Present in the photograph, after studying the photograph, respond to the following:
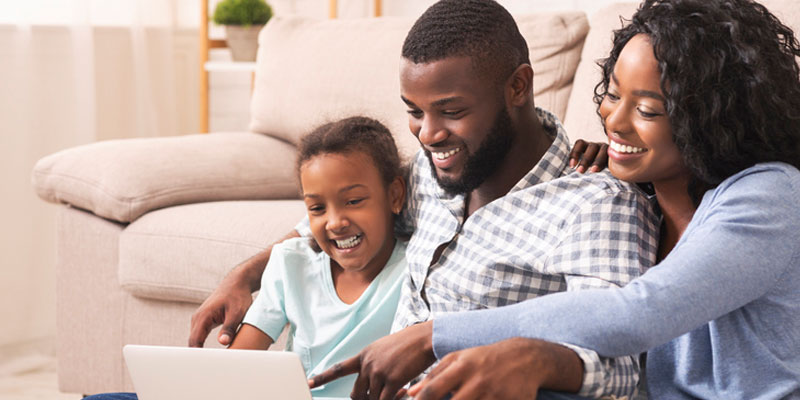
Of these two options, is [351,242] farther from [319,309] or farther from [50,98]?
[50,98]

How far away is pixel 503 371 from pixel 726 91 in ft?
1.21

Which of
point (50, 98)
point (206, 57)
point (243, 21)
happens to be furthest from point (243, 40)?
point (50, 98)

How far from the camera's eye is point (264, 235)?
188cm

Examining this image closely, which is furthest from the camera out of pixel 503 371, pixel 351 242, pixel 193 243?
pixel 193 243

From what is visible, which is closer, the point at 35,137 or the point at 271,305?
the point at 271,305

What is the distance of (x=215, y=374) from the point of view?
39.4 inches

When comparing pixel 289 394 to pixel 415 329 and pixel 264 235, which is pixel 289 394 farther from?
pixel 264 235

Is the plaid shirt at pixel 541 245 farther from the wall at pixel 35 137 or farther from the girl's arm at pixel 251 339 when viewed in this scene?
the wall at pixel 35 137


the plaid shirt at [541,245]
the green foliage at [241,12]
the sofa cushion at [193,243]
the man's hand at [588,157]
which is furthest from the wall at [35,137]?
the man's hand at [588,157]

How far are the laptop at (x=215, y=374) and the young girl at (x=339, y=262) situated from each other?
1.05 ft

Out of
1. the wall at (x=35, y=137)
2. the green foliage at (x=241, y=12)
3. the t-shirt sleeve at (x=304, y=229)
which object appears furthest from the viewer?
the green foliage at (x=241, y=12)

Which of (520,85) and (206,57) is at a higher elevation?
(520,85)

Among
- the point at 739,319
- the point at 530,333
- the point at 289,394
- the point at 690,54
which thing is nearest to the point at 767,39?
the point at 690,54

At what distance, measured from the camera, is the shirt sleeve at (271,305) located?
1396 millimetres
